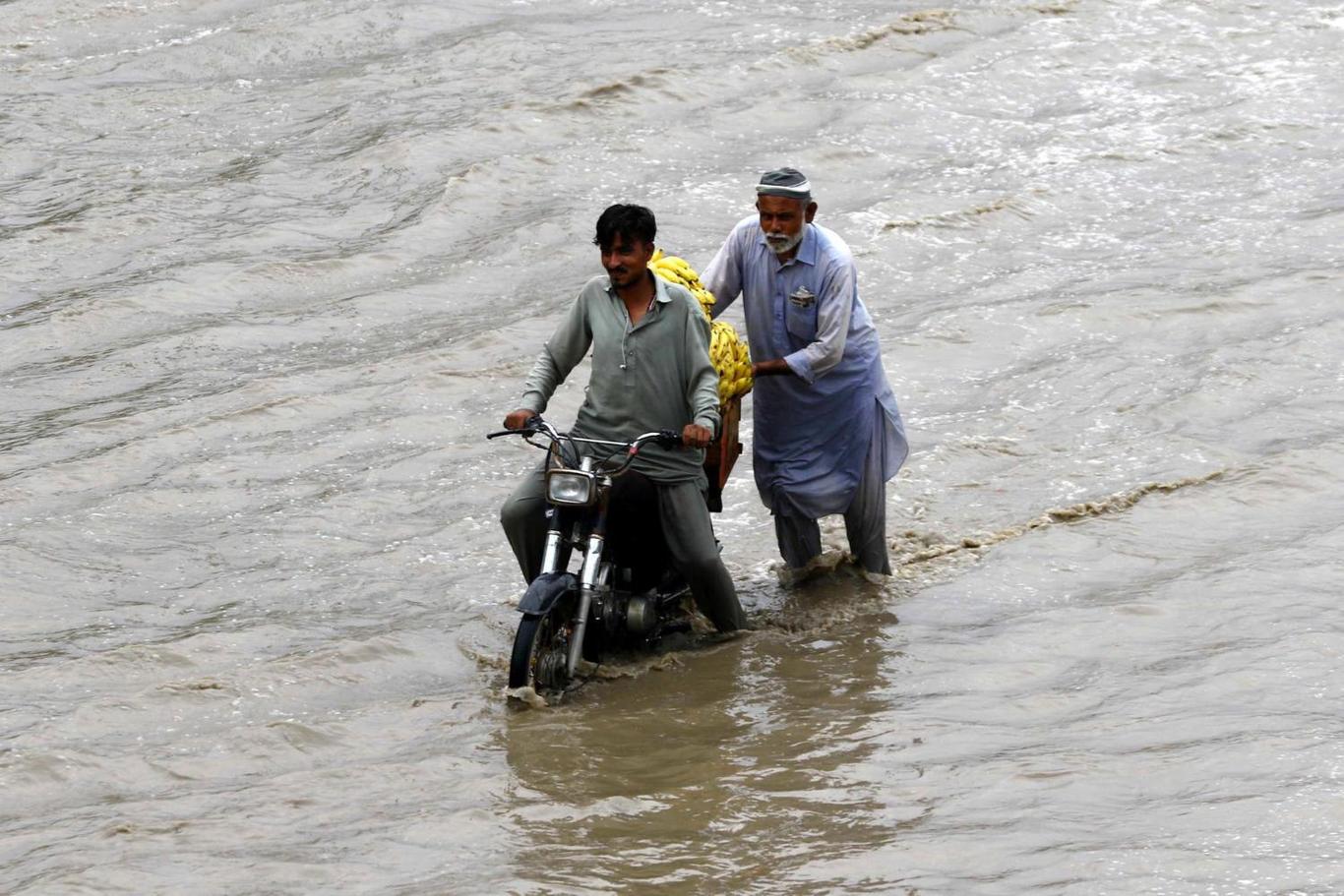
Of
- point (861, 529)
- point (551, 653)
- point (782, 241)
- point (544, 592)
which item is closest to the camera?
point (544, 592)

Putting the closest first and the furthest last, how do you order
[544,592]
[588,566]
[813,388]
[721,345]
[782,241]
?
Answer: [544,592], [588,566], [721,345], [782,241], [813,388]

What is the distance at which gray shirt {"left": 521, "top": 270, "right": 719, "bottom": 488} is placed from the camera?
269 inches

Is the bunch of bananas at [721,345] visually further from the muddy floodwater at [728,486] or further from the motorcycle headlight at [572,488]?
the muddy floodwater at [728,486]

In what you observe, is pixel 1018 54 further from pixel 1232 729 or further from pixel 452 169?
pixel 1232 729

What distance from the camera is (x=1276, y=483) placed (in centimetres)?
925

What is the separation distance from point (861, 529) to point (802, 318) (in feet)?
3.68

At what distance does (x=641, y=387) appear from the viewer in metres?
6.84

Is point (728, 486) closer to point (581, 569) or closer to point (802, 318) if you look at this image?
point (802, 318)

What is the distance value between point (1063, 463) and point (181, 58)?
31.1 ft

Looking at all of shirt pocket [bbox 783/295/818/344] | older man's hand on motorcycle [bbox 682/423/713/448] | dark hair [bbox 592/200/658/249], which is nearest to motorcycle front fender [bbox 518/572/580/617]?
older man's hand on motorcycle [bbox 682/423/713/448]

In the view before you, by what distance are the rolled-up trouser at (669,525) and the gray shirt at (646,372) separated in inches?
3.3

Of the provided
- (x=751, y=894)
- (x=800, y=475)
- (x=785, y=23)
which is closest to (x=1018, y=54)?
(x=785, y=23)

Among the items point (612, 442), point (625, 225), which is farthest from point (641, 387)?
point (625, 225)

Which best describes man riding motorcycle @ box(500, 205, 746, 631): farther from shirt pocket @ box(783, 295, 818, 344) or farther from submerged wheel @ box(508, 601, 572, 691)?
shirt pocket @ box(783, 295, 818, 344)
